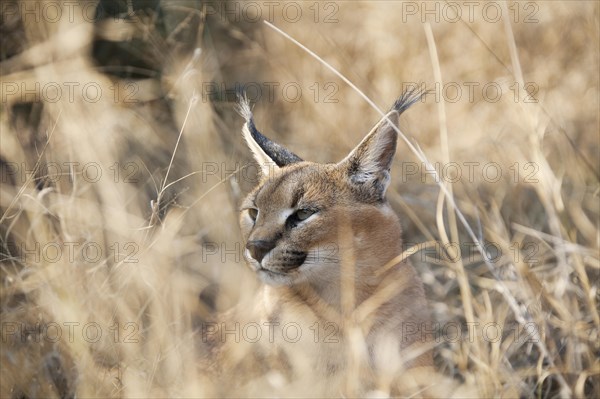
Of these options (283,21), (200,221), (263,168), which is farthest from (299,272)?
(283,21)

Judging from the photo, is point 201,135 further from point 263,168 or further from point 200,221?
point 200,221

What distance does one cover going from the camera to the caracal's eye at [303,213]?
→ 4.01 meters

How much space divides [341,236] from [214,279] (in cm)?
119

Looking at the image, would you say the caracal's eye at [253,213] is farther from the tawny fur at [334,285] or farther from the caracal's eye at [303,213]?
the caracal's eye at [303,213]

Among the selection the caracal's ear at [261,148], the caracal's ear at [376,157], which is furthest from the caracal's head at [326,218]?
the caracal's ear at [261,148]

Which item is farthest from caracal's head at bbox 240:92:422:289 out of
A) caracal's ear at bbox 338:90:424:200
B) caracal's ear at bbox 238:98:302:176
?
caracal's ear at bbox 238:98:302:176

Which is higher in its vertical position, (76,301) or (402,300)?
(76,301)

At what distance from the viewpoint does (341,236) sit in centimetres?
394

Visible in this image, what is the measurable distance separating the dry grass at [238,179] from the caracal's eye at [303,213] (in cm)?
39

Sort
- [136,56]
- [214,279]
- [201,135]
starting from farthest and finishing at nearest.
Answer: [136,56] < [214,279] < [201,135]

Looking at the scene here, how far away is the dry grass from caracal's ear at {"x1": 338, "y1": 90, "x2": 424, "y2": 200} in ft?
0.77

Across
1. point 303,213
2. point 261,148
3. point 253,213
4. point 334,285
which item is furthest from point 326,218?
point 261,148

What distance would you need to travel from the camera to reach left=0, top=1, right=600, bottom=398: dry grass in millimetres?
3619

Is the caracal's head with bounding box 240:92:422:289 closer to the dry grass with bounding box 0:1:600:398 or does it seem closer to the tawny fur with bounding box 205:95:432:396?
the tawny fur with bounding box 205:95:432:396
